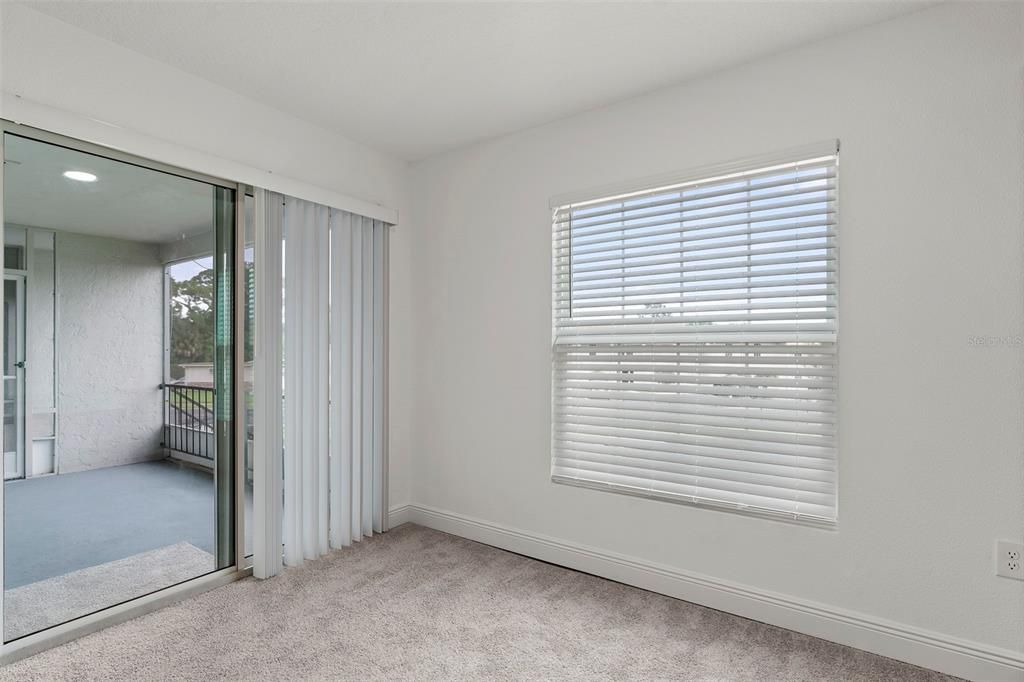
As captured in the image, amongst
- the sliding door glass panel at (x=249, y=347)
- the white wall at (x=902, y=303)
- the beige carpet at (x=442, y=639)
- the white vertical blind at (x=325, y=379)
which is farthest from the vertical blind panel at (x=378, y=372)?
the white wall at (x=902, y=303)

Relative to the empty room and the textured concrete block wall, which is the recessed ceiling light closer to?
the empty room

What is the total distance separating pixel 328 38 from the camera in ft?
7.71

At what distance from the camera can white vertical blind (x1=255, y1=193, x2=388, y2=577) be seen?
9.91 ft

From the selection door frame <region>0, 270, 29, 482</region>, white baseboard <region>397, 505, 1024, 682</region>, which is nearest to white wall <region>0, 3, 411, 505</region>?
door frame <region>0, 270, 29, 482</region>

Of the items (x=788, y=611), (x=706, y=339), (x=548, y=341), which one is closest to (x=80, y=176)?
(x=548, y=341)

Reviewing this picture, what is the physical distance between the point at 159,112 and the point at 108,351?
3.68 feet

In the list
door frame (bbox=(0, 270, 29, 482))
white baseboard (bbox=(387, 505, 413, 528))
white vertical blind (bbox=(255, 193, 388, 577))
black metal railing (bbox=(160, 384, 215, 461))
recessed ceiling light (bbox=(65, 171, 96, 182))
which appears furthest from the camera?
white baseboard (bbox=(387, 505, 413, 528))

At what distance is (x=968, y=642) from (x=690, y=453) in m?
1.19

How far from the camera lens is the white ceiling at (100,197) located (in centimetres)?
219

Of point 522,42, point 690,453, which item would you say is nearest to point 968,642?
point 690,453

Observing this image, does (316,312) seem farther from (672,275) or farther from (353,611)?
(672,275)

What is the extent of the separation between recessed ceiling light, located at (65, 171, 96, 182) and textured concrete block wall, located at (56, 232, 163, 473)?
0.80 ft

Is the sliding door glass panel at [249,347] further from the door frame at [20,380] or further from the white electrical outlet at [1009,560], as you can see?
the white electrical outlet at [1009,560]

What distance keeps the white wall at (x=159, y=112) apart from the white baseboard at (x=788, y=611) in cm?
243
